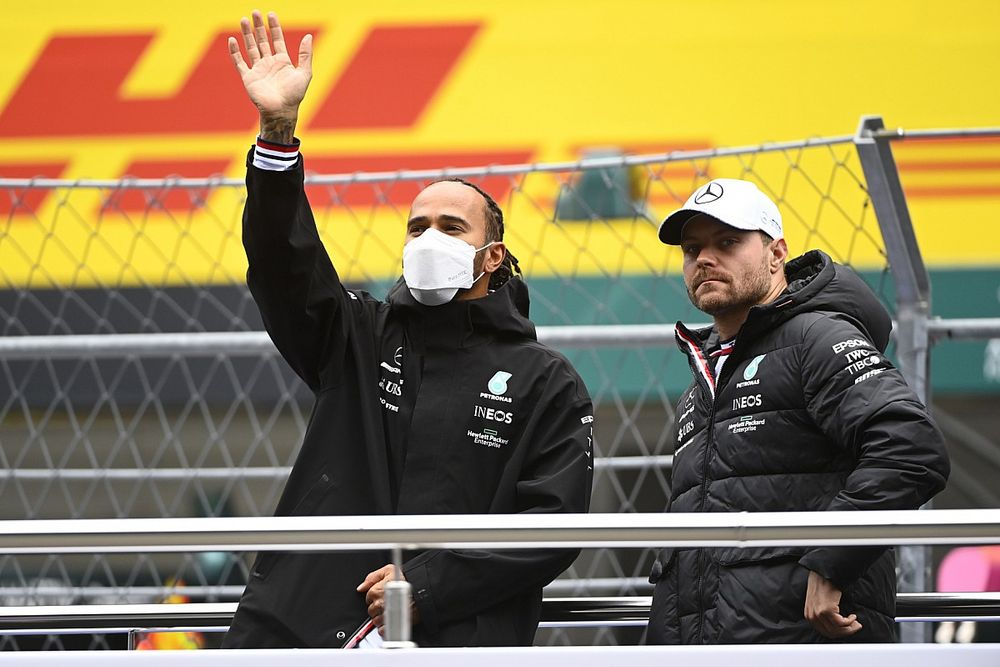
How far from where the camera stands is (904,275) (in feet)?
11.2

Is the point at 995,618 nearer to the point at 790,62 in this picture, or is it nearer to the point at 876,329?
the point at 876,329

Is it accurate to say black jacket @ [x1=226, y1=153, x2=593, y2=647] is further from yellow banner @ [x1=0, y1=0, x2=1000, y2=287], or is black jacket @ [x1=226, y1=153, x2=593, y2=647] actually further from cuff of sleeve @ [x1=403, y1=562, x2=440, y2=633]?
yellow banner @ [x1=0, y1=0, x2=1000, y2=287]

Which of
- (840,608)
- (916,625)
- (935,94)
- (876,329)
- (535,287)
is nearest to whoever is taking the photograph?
(840,608)

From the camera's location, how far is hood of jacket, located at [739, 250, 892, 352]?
8.24ft

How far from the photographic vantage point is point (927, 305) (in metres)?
3.45

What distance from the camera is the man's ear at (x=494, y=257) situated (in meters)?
2.72

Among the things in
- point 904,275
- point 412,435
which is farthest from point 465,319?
point 904,275

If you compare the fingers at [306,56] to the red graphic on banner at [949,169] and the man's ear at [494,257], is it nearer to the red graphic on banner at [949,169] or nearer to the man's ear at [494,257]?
the man's ear at [494,257]

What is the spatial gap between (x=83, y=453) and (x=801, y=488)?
4.21m

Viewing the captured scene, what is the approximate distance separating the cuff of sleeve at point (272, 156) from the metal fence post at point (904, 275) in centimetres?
161

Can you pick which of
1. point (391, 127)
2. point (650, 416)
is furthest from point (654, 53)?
point (650, 416)

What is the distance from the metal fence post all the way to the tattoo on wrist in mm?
1601

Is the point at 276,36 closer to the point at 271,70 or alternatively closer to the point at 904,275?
the point at 271,70

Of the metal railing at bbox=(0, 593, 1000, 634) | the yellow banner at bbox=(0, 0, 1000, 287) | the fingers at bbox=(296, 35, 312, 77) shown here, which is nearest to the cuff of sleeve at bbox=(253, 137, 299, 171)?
the fingers at bbox=(296, 35, 312, 77)
